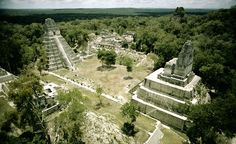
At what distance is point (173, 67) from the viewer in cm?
2984

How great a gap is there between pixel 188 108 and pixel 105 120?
10330mm

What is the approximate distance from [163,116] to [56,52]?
3057 centimetres

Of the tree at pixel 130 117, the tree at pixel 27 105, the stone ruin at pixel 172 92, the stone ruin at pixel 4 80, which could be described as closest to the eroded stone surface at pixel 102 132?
the tree at pixel 130 117

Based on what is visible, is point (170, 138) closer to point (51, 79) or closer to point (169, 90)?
point (169, 90)

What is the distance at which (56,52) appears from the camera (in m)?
48.9

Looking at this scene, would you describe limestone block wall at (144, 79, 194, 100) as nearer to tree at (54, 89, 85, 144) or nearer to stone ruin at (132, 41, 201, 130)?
stone ruin at (132, 41, 201, 130)

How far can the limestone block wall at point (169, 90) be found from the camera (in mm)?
28031

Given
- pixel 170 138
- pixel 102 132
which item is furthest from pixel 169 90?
pixel 102 132

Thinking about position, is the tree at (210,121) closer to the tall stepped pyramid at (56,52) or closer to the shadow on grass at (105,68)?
the shadow on grass at (105,68)

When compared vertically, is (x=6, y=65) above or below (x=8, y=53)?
below

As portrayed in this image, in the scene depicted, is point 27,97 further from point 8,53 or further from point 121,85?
point 8,53

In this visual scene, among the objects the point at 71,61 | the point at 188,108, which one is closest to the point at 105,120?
the point at 188,108

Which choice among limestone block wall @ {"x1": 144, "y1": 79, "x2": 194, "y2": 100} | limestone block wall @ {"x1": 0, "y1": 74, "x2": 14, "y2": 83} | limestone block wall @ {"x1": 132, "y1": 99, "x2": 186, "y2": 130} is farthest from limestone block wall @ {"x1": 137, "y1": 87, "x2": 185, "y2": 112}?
limestone block wall @ {"x1": 0, "y1": 74, "x2": 14, "y2": 83}

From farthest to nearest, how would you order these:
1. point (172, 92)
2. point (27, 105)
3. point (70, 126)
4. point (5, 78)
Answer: point (5, 78)
point (172, 92)
point (27, 105)
point (70, 126)
